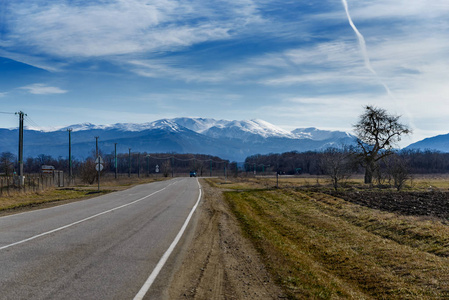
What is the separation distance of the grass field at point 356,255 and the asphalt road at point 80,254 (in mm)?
2776

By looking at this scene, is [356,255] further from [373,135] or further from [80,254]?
[373,135]

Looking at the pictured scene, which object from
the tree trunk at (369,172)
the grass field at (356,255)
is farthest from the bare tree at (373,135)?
the grass field at (356,255)

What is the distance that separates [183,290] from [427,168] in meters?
180

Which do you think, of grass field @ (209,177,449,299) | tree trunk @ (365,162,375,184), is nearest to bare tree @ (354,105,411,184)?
tree trunk @ (365,162,375,184)

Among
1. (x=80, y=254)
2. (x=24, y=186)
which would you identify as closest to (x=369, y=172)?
(x=24, y=186)

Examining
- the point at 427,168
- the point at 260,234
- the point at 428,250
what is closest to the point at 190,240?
the point at 260,234

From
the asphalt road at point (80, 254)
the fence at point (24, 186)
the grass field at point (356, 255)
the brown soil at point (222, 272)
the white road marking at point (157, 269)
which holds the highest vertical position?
the fence at point (24, 186)

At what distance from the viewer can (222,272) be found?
27.0ft

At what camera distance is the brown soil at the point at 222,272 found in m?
6.84

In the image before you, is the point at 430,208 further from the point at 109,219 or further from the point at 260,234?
the point at 109,219

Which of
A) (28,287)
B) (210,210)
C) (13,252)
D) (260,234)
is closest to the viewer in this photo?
(28,287)

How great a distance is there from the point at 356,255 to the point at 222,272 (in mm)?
4343

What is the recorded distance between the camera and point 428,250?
11.3 metres

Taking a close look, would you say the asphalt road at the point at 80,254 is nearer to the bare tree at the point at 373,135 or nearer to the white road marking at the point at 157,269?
the white road marking at the point at 157,269
